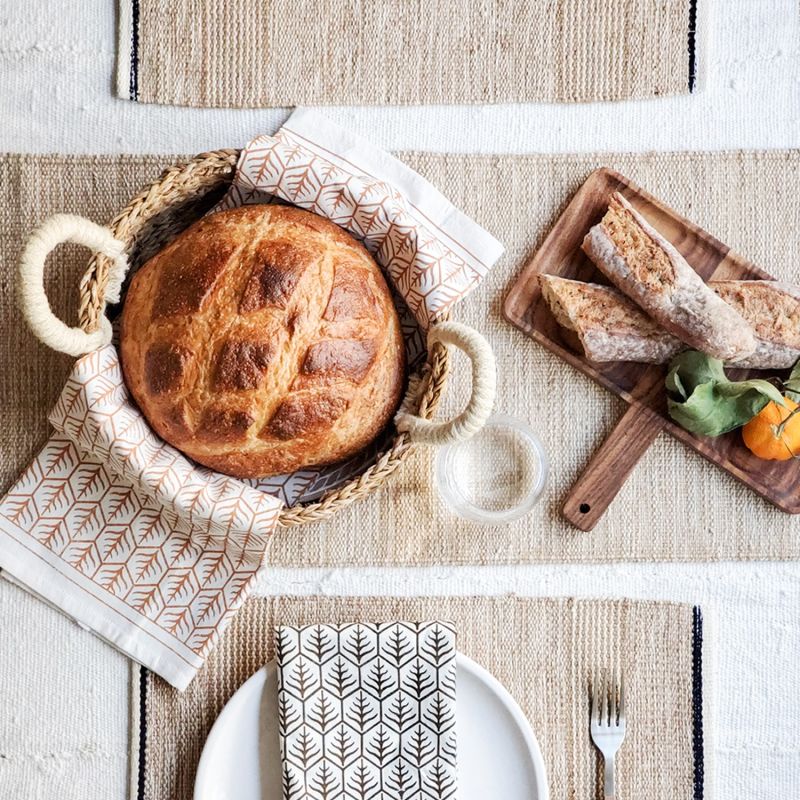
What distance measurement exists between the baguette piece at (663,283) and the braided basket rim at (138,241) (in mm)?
283

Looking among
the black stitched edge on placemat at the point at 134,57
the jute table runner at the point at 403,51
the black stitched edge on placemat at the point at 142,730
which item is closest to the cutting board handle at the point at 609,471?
the jute table runner at the point at 403,51

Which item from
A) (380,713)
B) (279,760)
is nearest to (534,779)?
(380,713)

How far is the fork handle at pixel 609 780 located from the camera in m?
1.22

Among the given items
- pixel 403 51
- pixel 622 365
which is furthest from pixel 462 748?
pixel 403 51

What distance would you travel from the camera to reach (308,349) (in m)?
0.99

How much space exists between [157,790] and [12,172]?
2.89ft

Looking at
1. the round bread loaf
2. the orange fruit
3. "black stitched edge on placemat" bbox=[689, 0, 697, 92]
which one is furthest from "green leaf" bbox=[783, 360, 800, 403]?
the round bread loaf

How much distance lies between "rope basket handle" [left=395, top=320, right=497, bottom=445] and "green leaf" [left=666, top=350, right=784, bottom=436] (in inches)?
12.6

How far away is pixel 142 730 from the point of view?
4.02ft

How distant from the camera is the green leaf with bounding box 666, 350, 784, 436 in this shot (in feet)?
3.72

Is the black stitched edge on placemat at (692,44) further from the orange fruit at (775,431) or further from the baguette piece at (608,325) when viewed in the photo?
the orange fruit at (775,431)

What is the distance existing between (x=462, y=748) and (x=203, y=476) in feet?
1.70

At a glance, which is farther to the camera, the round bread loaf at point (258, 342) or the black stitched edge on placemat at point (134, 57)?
the black stitched edge on placemat at point (134, 57)

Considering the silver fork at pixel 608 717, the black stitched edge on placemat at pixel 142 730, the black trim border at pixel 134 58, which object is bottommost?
the black stitched edge on placemat at pixel 142 730
